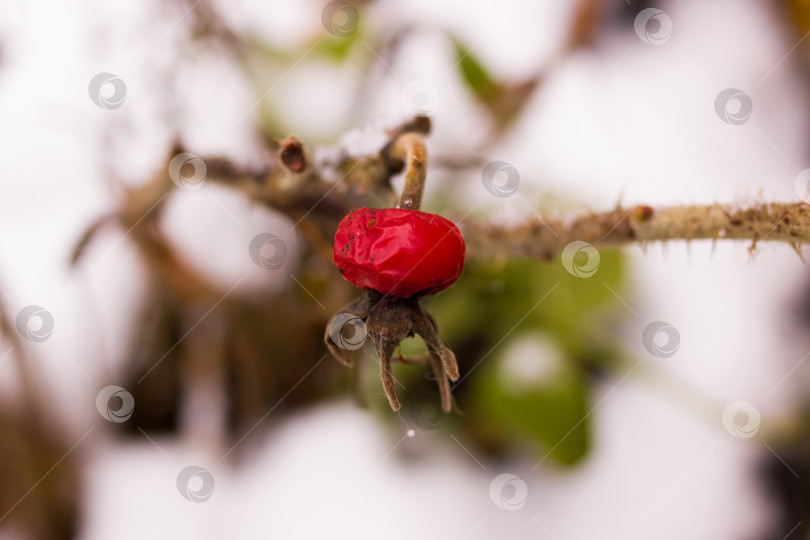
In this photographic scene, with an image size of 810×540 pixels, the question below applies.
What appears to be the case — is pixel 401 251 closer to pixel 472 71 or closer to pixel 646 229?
pixel 646 229

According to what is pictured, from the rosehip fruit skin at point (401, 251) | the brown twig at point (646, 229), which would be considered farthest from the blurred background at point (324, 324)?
the rosehip fruit skin at point (401, 251)

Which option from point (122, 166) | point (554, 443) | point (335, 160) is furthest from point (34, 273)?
point (554, 443)

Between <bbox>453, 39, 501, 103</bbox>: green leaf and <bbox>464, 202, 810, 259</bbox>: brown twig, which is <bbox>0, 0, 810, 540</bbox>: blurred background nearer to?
<bbox>453, 39, 501, 103</bbox>: green leaf

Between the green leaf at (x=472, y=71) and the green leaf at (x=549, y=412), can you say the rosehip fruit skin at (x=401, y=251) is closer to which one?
the green leaf at (x=549, y=412)

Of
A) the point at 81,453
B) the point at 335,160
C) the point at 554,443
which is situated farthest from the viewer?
the point at 81,453

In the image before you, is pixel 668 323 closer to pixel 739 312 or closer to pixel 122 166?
pixel 739 312

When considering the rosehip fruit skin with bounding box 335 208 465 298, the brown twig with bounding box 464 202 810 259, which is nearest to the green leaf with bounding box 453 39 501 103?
the brown twig with bounding box 464 202 810 259

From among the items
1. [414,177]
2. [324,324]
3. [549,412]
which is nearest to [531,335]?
[549,412]
